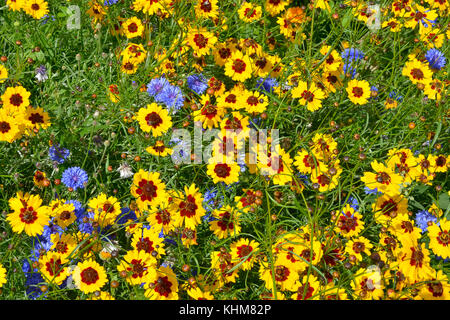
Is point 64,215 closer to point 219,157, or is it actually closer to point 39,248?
point 39,248

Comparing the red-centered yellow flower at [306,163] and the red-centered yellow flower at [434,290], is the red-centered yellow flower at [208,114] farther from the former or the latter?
the red-centered yellow flower at [434,290]

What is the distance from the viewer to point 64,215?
203 cm

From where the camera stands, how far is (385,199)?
2.28 metres

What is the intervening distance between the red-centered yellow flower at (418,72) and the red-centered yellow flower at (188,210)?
156 centimetres

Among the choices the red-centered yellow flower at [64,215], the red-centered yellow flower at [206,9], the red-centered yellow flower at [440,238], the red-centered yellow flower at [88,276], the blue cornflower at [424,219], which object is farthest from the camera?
the red-centered yellow flower at [206,9]

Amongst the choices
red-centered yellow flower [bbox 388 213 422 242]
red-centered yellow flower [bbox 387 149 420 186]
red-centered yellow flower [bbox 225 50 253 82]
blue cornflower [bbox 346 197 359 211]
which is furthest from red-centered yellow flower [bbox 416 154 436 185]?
red-centered yellow flower [bbox 225 50 253 82]

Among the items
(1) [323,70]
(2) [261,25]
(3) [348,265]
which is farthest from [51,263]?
(2) [261,25]

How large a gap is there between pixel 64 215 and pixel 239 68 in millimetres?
1305

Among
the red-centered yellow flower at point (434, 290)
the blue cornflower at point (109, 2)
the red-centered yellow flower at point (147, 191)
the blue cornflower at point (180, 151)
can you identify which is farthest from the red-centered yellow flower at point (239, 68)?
the red-centered yellow flower at point (434, 290)

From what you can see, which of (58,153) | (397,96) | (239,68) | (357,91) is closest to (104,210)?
(58,153)

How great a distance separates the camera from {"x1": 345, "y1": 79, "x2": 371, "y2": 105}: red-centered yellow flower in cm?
251

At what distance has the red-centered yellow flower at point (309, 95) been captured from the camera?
2.44 metres

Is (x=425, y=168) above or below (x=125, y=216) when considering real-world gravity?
above
